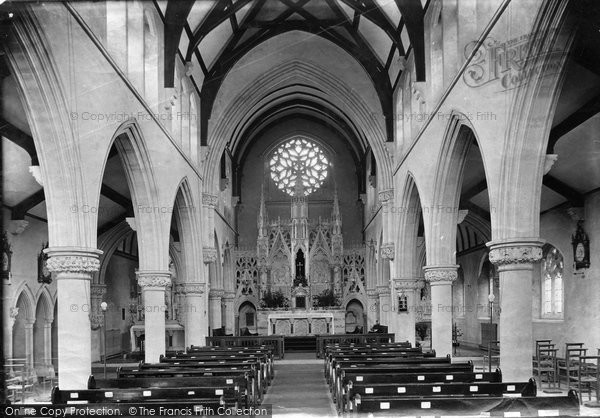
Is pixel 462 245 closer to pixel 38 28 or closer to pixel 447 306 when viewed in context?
pixel 447 306

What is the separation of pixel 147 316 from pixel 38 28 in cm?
1047

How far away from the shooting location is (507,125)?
12.7 meters

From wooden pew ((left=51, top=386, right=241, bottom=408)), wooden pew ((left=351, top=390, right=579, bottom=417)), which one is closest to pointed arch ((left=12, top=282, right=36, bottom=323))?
wooden pew ((left=51, top=386, right=241, bottom=408))

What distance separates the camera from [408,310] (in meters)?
25.4

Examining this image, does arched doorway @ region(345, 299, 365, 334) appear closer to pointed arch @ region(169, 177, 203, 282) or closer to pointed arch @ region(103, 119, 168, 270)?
pointed arch @ region(169, 177, 203, 282)

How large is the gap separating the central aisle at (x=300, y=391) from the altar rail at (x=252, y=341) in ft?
5.94

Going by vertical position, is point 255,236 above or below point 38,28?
below

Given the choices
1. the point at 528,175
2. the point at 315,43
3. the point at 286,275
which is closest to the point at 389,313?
the point at 286,275

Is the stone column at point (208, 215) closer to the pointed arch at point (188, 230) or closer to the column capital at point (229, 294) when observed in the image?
the pointed arch at point (188, 230)

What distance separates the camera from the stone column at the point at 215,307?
1220 inches

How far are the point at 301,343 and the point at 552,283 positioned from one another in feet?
42.9

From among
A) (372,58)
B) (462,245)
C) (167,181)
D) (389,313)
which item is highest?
(372,58)

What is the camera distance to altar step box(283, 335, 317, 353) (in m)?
30.7

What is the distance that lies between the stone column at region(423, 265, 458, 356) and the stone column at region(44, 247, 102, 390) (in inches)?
397
